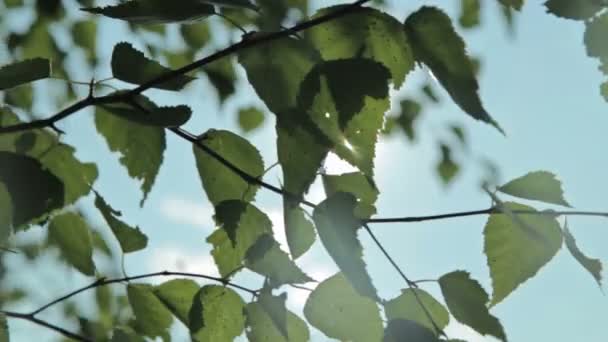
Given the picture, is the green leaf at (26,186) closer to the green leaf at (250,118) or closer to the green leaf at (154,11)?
the green leaf at (154,11)

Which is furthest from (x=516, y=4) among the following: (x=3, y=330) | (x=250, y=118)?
(x=250, y=118)

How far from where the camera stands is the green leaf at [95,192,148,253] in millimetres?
836

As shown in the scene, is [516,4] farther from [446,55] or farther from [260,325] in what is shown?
[260,325]

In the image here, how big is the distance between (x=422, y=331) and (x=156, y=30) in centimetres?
117

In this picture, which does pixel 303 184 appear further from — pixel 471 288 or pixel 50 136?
pixel 50 136

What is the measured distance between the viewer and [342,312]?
707mm

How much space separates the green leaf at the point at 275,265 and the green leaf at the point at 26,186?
6.6 inches

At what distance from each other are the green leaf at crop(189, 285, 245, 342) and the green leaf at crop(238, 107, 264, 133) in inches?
49.3

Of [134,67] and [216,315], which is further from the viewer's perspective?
[216,315]

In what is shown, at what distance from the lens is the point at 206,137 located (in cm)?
73

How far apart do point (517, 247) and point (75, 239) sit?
17.4 inches

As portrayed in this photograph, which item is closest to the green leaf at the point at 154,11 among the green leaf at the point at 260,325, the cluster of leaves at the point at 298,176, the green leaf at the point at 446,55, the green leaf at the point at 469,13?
the cluster of leaves at the point at 298,176

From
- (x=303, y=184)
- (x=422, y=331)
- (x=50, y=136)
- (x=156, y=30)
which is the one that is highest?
(x=156, y=30)

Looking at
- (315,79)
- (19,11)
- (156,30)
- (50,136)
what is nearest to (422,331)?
(315,79)
